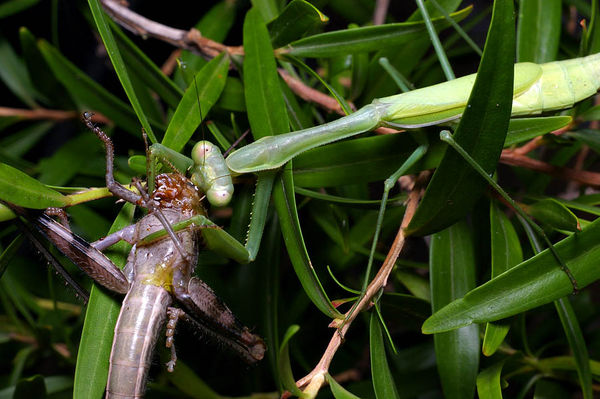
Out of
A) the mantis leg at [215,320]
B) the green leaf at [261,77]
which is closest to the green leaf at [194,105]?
the green leaf at [261,77]

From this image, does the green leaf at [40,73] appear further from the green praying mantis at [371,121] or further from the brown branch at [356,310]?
the brown branch at [356,310]

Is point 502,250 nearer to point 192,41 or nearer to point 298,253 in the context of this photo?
point 298,253

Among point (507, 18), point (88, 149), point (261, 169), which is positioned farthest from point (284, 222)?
point (88, 149)

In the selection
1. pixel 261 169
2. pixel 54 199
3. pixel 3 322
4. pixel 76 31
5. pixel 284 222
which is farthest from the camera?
pixel 76 31

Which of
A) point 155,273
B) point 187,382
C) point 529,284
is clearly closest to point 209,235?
point 155,273

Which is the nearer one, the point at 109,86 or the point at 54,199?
the point at 54,199

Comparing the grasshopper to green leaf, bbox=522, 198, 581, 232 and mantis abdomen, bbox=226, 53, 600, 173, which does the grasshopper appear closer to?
mantis abdomen, bbox=226, 53, 600, 173

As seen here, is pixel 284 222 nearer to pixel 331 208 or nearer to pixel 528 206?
pixel 331 208
